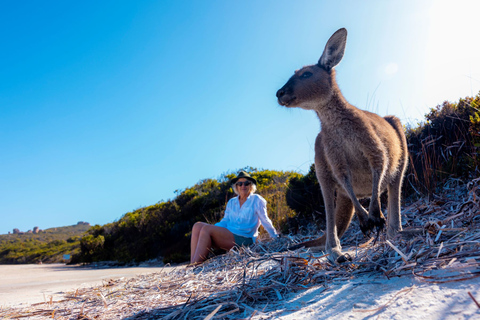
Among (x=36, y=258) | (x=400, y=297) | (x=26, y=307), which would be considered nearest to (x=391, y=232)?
(x=400, y=297)

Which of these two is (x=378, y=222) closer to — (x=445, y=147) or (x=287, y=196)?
(x=445, y=147)

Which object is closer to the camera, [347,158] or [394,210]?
[347,158]

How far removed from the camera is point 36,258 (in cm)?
2061

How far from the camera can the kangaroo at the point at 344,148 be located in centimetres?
304

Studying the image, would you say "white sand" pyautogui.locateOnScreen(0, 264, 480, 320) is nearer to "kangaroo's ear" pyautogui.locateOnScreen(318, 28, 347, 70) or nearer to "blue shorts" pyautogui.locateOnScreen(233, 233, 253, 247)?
"kangaroo's ear" pyautogui.locateOnScreen(318, 28, 347, 70)

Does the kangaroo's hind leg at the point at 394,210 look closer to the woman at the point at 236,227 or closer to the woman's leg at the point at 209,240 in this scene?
the woman at the point at 236,227

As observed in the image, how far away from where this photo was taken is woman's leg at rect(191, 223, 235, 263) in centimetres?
598

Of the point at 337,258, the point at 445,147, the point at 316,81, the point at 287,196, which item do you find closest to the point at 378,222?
the point at 337,258

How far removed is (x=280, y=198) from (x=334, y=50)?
20.4 ft

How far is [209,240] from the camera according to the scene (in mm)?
6121

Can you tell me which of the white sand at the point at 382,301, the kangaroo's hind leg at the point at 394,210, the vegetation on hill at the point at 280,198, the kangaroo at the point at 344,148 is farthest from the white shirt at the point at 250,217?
the white sand at the point at 382,301

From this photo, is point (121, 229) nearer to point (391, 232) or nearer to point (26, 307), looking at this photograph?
point (26, 307)

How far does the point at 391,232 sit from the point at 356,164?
880mm

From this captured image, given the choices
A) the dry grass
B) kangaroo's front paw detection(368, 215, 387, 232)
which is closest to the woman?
the dry grass
